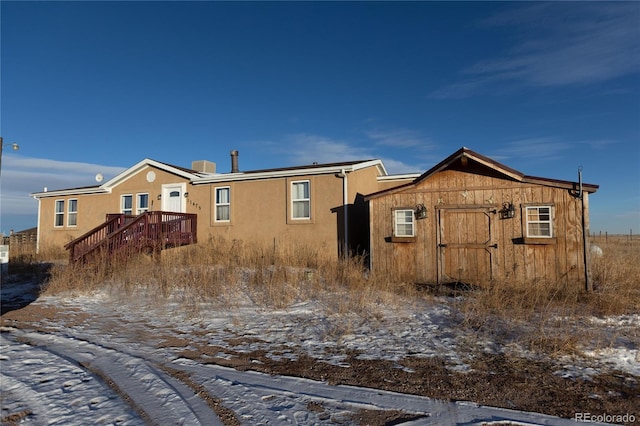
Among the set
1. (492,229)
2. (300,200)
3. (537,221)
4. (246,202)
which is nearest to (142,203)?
(246,202)

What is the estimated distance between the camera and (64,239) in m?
19.7

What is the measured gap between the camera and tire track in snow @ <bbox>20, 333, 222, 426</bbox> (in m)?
3.42

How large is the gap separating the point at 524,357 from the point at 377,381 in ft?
7.06

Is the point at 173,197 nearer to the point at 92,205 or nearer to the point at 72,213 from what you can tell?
the point at 92,205

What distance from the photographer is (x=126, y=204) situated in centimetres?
1870

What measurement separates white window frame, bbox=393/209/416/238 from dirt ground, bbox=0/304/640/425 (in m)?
6.72

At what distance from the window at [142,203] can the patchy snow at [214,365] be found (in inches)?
402

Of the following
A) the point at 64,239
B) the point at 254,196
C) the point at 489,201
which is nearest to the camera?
the point at 489,201

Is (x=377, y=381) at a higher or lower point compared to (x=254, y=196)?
lower

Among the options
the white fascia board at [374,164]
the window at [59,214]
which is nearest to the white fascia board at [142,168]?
the window at [59,214]

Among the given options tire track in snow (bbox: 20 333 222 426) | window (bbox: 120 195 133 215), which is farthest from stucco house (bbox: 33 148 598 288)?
tire track in snow (bbox: 20 333 222 426)

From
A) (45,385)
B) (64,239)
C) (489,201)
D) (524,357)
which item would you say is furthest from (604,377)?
(64,239)

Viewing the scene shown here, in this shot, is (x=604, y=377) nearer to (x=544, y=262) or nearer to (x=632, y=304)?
(x=632, y=304)

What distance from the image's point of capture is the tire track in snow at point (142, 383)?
3.42 metres
